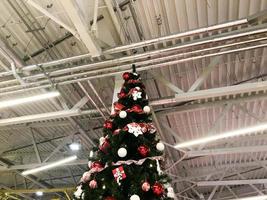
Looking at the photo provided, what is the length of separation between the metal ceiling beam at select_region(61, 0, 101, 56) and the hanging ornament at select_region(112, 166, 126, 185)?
7.24 feet

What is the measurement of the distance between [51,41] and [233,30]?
368cm

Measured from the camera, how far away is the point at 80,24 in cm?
479

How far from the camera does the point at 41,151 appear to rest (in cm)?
1179

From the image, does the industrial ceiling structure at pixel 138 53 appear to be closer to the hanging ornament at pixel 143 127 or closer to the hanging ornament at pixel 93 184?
the hanging ornament at pixel 143 127

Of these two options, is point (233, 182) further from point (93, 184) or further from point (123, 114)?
point (93, 184)

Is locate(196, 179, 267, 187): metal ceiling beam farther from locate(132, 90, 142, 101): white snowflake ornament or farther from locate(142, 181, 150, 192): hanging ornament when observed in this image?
locate(142, 181, 150, 192): hanging ornament

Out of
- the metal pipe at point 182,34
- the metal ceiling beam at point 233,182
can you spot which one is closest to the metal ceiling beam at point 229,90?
the metal pipe at point 182,34

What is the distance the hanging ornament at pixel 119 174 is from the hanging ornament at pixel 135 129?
55cm

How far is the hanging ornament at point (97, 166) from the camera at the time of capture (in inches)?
180

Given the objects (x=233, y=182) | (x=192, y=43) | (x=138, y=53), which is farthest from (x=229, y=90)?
(x=233, y=182)

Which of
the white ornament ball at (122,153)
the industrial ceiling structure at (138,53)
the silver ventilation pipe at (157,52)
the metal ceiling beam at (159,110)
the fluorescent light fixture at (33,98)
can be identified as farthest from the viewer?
the metal ceiling beam at (159,110)

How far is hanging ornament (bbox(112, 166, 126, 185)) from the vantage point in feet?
13.8

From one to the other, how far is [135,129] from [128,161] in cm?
50

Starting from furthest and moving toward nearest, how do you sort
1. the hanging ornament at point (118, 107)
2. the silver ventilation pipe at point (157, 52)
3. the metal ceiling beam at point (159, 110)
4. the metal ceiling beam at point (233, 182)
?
the metal ceiling beam at point (233, 182) → the metal ceiling beam at point (159, 110) → the silver ventilation pipe at point (157, 52) → the hanging ornament at point (118, 107)
